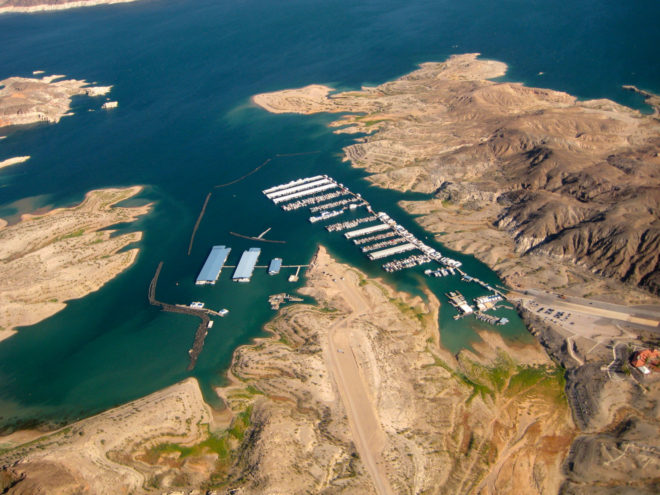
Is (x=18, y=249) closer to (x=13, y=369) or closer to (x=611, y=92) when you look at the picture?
(x=13, y=369)

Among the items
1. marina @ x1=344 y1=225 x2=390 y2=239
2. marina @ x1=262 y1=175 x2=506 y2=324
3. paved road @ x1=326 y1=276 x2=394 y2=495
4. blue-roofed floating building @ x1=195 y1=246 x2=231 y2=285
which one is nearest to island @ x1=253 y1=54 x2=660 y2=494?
marina @ x1=262 y1=175 x2=506 y2=324

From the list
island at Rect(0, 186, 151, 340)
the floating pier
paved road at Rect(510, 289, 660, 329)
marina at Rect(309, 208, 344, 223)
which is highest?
island at Rect(0, 186, 151, 340)

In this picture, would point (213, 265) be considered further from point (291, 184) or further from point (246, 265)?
point (291, 184)

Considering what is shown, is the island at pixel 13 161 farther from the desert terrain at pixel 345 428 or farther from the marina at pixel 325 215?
the desert terrain at pixel 345 428

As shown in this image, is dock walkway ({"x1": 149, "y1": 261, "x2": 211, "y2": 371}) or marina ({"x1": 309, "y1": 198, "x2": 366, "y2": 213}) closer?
dock walkway ({"x1": 149, "y1": 261, "x2": 211, "y2": 371})

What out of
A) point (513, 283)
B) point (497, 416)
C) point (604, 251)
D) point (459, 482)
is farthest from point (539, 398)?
point (604, 251)

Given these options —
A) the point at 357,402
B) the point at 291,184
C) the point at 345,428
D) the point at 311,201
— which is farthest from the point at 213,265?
the point at 345,428

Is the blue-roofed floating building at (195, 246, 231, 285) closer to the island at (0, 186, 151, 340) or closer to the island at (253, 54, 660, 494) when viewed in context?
the island at (0, 186, 151, 340)
